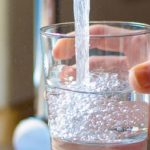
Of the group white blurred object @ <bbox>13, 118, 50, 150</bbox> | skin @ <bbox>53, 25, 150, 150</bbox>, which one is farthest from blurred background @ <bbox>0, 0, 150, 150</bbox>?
skin @ <bbox>53, 25, 150, 150</bbox>

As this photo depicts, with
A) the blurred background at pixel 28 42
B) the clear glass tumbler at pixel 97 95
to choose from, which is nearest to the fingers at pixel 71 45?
the clear glass tumbler at pixel 97 95

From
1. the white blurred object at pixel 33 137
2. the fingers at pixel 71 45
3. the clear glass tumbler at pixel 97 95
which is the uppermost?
the fingers at pixel 71 45

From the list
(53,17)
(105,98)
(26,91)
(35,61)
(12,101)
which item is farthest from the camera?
(12,101)

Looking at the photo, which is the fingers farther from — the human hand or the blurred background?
the blurred background

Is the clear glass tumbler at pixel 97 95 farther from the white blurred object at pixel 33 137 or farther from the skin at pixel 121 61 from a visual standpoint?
the white blurred object at pixel 33 137

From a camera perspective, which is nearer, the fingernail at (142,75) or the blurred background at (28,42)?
the fingernail at (142,75)

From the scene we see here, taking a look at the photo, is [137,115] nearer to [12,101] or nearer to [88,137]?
[88,137]

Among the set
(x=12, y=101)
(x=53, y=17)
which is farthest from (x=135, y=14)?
(x=12, y=101)
